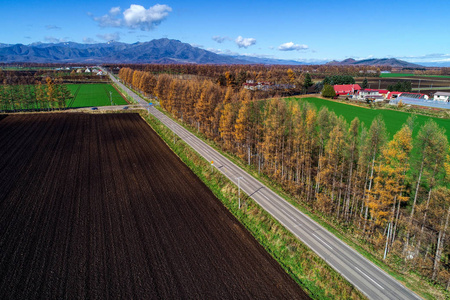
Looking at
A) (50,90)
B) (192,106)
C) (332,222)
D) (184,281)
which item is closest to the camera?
(184,281)

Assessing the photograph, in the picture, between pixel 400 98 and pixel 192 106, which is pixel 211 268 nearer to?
pixel 192 106

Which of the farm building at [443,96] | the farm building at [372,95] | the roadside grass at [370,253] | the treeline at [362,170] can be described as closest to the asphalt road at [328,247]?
the roadside grass at [370,253]

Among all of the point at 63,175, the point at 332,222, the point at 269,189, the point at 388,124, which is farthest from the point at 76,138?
the point at 388,124

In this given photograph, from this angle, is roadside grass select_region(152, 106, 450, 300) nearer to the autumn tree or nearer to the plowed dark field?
the autumn tree

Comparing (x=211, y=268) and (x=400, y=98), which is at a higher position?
(x=400, y=98)

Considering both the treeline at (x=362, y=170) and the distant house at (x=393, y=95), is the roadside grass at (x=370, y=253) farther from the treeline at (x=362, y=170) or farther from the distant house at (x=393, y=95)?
the distant house at (x=393, y=95)

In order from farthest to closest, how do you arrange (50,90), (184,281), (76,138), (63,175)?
(50,90) < (76,138) < (63,175) < (184,281)

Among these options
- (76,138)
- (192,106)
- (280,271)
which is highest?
(192,106)
